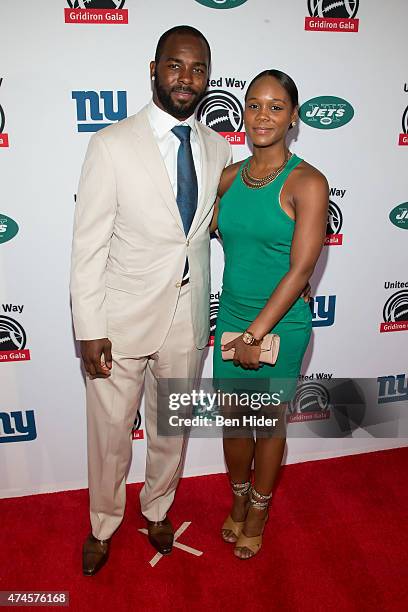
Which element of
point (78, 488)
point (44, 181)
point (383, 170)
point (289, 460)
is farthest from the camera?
point (289, 460)

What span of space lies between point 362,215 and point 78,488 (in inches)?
84.0

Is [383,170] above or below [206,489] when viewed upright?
above

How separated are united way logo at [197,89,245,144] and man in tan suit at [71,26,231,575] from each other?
→ 0.30 meters

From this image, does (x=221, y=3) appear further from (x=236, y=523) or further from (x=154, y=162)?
(x=236, y=523)

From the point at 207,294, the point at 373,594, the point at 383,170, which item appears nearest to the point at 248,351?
the point at 207,294

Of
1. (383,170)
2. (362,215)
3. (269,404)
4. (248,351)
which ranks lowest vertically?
(269,404)

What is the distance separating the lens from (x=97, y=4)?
229 centimetres

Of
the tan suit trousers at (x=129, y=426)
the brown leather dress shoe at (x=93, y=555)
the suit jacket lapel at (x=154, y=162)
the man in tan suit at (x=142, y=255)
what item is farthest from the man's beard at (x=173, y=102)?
the brown leather dress shoe at (x=93, y=555)

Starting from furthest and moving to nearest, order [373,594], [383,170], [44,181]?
[383,170]
[44,181]
[373,594]

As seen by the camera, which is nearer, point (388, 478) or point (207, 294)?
point (207, 294)

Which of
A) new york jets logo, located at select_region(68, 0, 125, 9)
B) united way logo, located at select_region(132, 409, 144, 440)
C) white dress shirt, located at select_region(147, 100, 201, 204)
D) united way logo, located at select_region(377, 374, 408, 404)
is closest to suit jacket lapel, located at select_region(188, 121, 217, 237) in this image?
white dress shirt, located at select_region(147, 100, 201, 204)

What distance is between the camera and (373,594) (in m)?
2.28

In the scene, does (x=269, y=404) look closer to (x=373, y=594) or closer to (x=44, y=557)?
(x=373, y=594)

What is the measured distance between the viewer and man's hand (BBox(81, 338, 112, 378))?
6.88 feet
